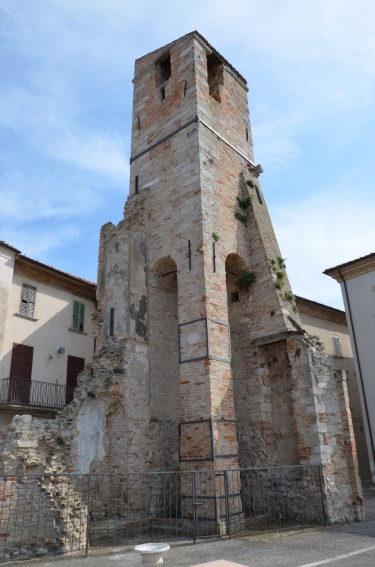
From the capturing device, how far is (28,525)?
313 inches

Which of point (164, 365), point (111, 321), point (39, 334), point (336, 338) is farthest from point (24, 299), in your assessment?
point (336, 338)

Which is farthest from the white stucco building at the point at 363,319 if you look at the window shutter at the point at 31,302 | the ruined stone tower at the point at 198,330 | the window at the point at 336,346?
the window shutter at the point at 31,302

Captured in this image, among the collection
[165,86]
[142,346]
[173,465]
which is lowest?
[173,465]

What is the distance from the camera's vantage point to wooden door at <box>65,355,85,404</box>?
1823 centimetres

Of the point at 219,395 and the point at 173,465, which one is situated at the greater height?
the point at 219,395

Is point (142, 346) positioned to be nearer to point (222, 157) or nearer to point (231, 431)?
point (231, 431)

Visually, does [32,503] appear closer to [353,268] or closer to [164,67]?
[164,67]

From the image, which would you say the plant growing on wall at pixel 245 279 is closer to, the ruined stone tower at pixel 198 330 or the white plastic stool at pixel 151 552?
the ruined stone tower at pixel 198 330

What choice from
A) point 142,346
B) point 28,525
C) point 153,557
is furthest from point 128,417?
point 153,557

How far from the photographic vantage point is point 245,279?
13352mm

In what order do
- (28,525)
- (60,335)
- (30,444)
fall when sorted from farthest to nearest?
(60,335)
(30,444)
(28,525)

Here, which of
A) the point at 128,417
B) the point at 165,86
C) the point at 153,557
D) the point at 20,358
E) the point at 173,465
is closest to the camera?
the point at 153,557

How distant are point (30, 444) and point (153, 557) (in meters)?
4.02

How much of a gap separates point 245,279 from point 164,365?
11.3 feet
